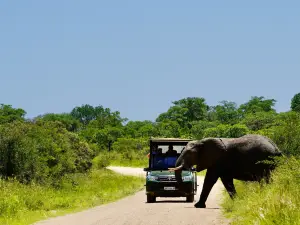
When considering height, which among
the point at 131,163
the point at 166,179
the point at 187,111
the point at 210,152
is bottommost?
the point at 166,179

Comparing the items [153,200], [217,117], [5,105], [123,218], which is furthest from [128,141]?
[5,105]

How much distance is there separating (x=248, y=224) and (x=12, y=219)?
9.02m

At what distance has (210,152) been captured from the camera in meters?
22.5

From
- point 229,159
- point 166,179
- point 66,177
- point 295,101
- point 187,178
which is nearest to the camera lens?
point 229,159

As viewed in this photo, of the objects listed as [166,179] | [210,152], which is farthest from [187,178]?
[210,152]

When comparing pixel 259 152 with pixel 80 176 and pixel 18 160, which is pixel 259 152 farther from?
pixel 80 176

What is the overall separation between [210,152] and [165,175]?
228 cm

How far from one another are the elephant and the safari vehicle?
0.41m

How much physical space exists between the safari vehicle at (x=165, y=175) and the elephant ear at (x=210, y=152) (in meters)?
0.75

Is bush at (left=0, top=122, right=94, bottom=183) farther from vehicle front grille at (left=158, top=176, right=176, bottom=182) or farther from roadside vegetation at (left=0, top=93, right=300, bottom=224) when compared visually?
vehicle front grille at (left=158, top=176, right=176, bottom=182)

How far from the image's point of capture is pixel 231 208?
19.2 metres

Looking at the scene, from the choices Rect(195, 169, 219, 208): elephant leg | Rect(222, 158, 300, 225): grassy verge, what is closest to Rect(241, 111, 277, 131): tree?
Rect(195, 169, 219, 208): elephant leg

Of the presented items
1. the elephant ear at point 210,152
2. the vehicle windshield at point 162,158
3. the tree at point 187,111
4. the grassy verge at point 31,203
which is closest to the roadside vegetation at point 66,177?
the grassy verge at point 31,203

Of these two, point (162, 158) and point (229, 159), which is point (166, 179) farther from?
point (229, 159)
